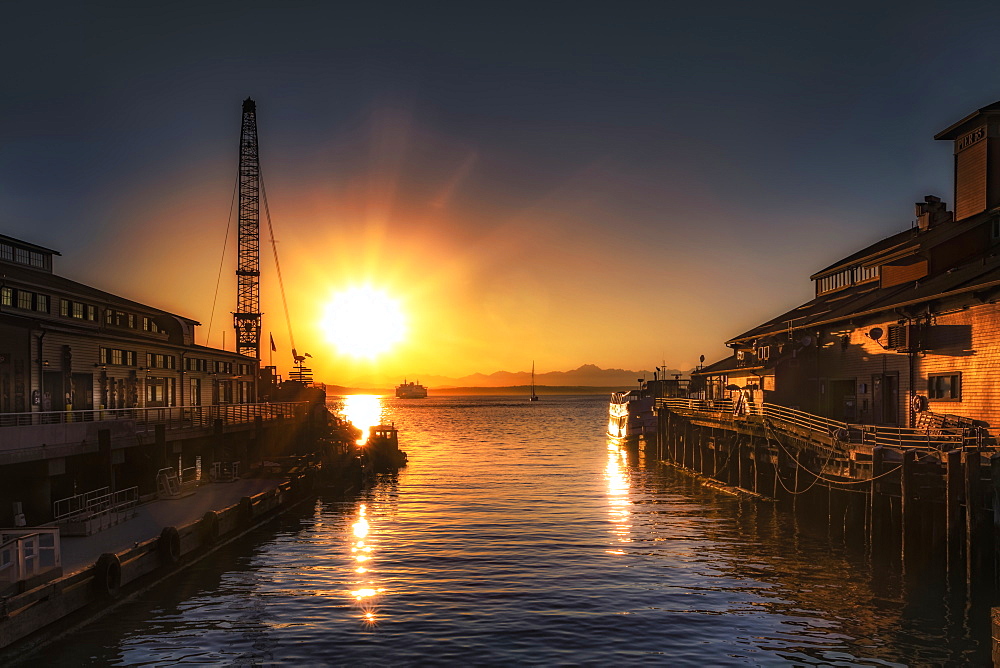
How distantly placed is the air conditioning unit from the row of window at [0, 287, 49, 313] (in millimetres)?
46941

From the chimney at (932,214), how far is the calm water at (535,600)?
21.6 metres

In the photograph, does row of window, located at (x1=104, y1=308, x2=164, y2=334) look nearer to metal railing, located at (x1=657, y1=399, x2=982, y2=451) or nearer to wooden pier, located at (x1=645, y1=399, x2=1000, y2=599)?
metal railing, located at (x1=657, y1=399, x2=982, y2=451)

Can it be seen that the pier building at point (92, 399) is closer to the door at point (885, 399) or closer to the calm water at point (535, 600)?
the calm water at point (535, 600)

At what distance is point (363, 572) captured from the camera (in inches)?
1205

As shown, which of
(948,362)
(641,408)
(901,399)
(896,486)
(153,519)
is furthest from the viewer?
(641,408)

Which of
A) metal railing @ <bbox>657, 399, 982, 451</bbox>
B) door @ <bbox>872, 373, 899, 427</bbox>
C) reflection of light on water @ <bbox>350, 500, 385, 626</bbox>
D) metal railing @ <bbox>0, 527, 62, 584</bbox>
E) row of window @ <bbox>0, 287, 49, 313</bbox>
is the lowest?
reflection of light on water @ <bbox>350, 500, 385, 626</bbox>

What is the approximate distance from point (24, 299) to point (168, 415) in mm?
11768

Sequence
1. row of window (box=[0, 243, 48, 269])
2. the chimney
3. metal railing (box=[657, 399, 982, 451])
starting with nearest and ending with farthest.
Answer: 1. metal railing (box=[657, 399, 982, 451])
2. the chimney
3. row of window (box=[0, 243, 48, 269])

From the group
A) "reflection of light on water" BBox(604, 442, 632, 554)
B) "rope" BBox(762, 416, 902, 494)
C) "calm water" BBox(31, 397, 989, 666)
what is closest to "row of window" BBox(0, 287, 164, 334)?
"calm water" BBox(31, 397, 989, 666)

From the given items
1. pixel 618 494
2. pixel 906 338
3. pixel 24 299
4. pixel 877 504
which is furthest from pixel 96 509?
pixel 906 338

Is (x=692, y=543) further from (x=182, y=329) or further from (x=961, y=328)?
(x=182, y=329)

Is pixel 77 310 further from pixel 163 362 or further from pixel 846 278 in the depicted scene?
pixel 846 278

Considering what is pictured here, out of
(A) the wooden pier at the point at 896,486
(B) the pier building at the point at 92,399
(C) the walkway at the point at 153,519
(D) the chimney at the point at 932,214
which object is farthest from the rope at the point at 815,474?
(B) the pier building at the point at 92,399

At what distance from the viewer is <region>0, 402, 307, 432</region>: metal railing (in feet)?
126
